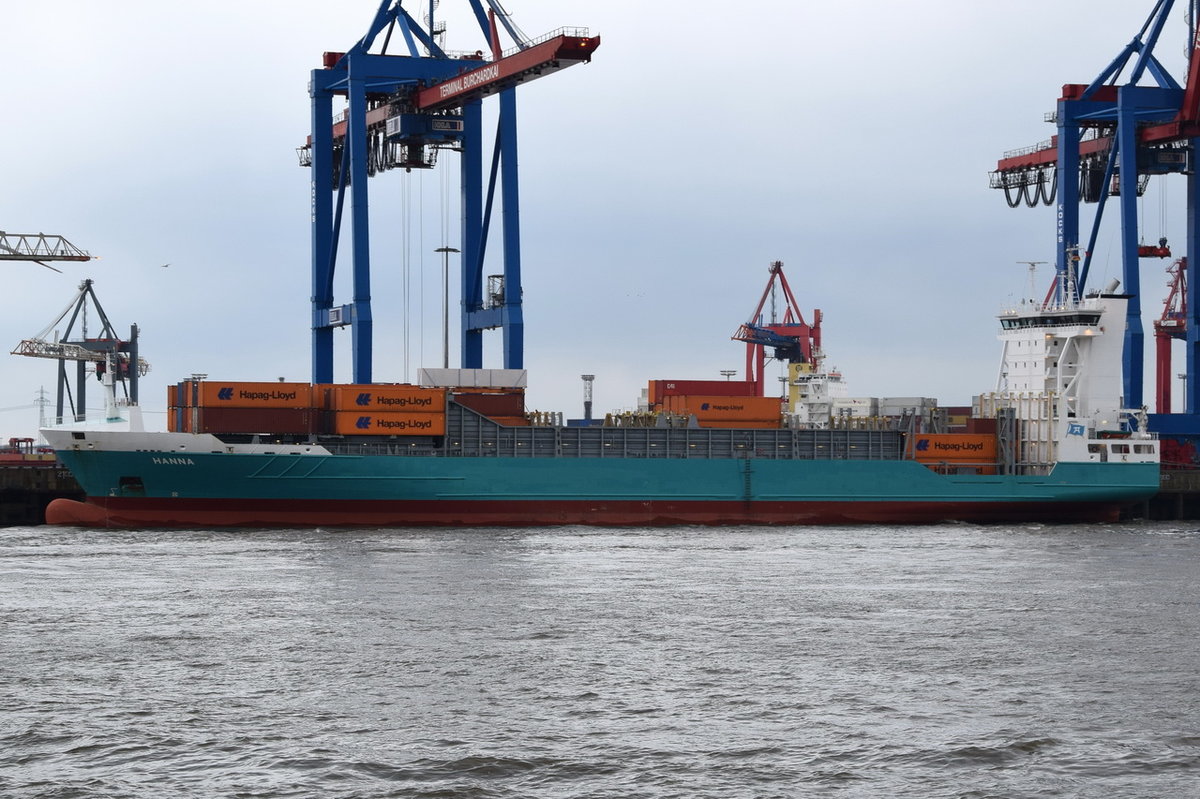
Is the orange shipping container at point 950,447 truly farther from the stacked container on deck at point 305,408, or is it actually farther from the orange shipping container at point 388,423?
the orange shipping container at point 388,423

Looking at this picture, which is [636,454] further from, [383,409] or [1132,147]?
[1132,147]

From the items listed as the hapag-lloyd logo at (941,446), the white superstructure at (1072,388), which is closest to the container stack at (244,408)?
the hapag-lloyd logo at (941,446)

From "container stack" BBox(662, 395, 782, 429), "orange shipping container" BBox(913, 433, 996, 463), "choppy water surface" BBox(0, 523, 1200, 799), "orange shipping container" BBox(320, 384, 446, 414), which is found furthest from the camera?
"orange shipping container" BBox(913, 433, 996, 463)

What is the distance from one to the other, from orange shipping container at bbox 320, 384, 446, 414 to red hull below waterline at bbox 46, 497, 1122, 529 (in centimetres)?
300

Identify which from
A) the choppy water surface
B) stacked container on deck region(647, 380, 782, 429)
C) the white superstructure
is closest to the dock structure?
the choppy water surface

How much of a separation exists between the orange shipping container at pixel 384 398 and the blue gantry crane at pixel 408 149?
555 centimetres

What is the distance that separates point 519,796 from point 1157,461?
44.0 m

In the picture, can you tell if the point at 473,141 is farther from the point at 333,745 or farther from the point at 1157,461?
the point at 333,745

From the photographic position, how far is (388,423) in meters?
46.2

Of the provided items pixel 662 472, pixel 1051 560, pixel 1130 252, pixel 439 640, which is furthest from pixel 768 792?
pixel 1130 252

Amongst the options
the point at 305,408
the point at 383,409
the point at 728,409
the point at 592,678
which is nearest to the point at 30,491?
the point at 305,408

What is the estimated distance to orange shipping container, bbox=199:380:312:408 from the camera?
1764 inches

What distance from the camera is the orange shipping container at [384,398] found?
1797 inches

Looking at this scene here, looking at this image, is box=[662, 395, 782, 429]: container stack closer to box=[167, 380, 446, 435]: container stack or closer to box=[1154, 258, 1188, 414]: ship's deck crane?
box=[167, 380, 446, 435]: container stack
